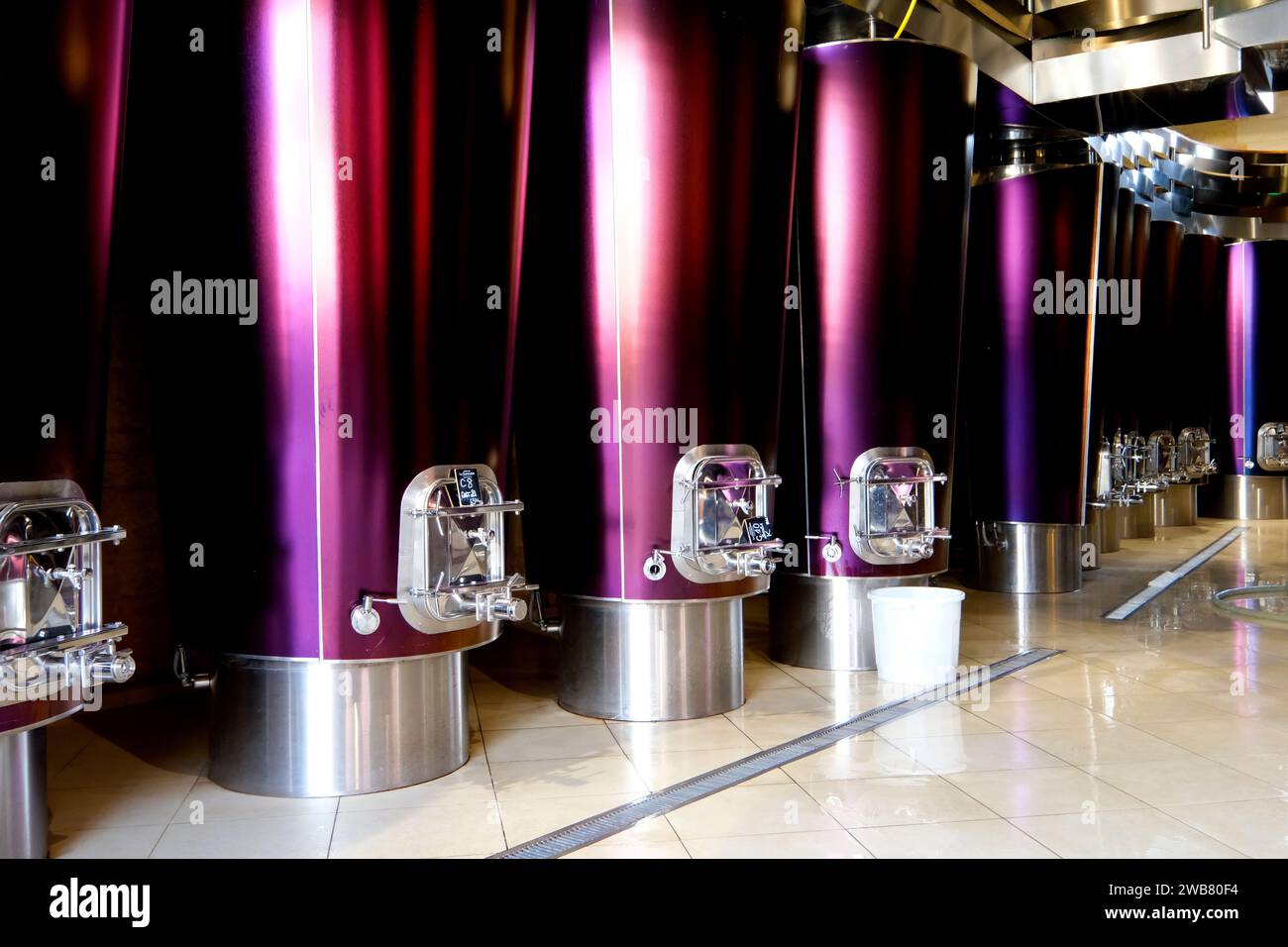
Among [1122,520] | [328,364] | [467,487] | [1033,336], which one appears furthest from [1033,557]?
[328,364]

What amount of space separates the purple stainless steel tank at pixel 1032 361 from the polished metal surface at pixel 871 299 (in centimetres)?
230

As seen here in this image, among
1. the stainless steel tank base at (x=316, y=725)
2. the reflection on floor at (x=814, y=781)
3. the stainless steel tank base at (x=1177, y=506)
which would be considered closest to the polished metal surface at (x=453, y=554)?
the stainless steel tank base at (x=316, y=725)

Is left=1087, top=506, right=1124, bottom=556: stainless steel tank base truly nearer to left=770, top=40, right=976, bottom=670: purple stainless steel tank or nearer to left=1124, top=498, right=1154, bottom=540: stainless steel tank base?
left=1124, top=498, right=1154, bottom=540: stainless steel tank base

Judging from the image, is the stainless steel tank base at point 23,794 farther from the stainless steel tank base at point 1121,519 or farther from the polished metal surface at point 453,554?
the stainless steel tank base at point 1121,519

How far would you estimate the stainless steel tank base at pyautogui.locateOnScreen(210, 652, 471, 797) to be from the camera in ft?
11.9

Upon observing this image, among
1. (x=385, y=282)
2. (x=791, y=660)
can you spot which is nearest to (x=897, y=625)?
(x=791, y=660)

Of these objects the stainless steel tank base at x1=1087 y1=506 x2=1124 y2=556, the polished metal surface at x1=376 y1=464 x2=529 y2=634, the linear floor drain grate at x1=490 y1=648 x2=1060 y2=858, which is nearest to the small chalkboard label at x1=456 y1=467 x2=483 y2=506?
the polished metal surface at x1=376 y1=464 x2=529 y2=634

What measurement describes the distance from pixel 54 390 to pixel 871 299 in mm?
3461

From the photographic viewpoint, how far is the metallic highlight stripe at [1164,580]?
23.3ft

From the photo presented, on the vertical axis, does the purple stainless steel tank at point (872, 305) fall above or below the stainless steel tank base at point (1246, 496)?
above

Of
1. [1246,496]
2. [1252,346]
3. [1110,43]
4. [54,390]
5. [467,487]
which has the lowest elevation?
[1246,496]

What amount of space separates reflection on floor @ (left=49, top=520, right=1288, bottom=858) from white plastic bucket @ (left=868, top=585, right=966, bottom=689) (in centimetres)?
20

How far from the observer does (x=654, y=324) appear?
4336mm

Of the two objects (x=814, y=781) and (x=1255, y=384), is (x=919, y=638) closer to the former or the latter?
(x=814, y=781)
